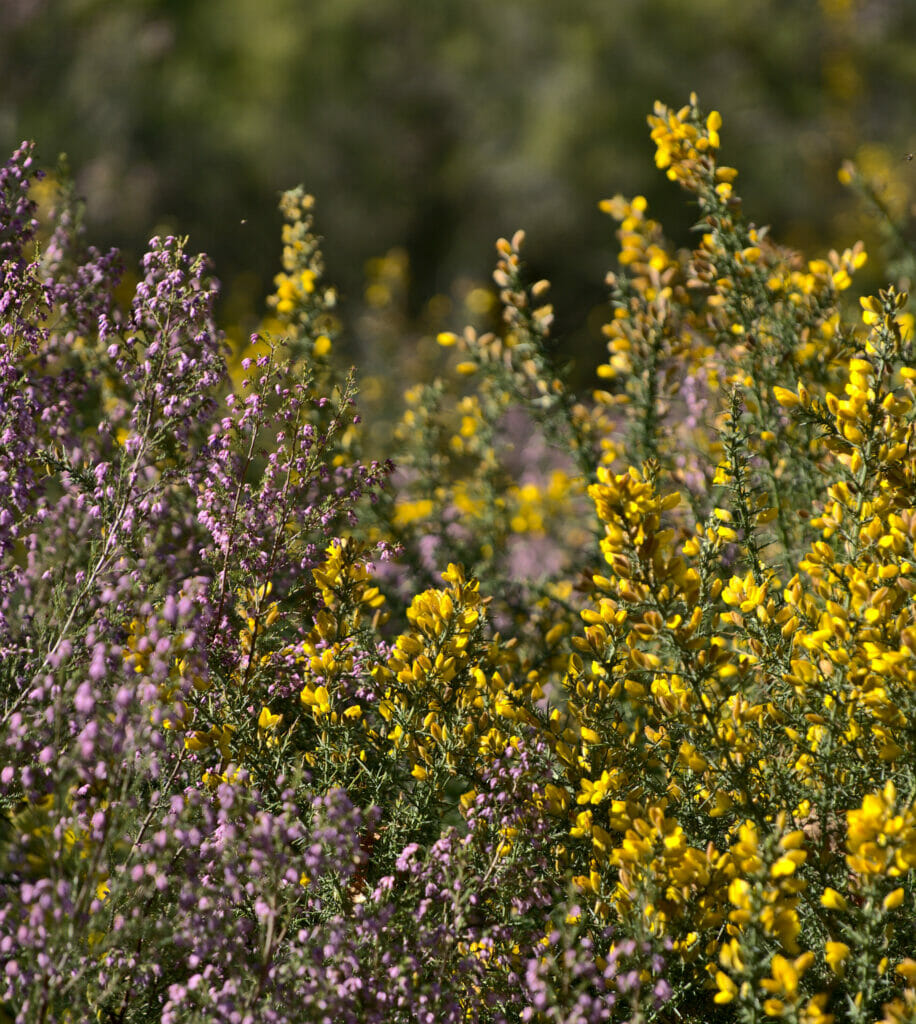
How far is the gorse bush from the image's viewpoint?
1.54 m

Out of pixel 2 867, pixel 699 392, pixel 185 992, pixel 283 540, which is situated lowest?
pixel 185 992

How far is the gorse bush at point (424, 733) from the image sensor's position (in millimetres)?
1541

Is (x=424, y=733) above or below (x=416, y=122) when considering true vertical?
below

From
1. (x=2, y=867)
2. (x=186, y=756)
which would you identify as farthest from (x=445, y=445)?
(x=2, y=867)

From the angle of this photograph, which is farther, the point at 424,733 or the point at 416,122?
the point at 416,122

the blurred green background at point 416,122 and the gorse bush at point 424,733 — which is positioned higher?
the blurred green background at point 416,122

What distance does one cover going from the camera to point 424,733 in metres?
1.96

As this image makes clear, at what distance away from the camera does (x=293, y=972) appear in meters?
1.54

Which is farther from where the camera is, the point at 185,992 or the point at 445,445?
the point at 445,445

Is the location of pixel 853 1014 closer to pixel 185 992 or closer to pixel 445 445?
pixel 185 992

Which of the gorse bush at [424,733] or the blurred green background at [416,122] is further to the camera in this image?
the blurred green background at [416,122]

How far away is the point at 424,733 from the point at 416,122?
1157 cm

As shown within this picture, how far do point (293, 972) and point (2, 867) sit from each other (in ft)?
1.55

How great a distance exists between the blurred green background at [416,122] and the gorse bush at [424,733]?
9.10 metres
